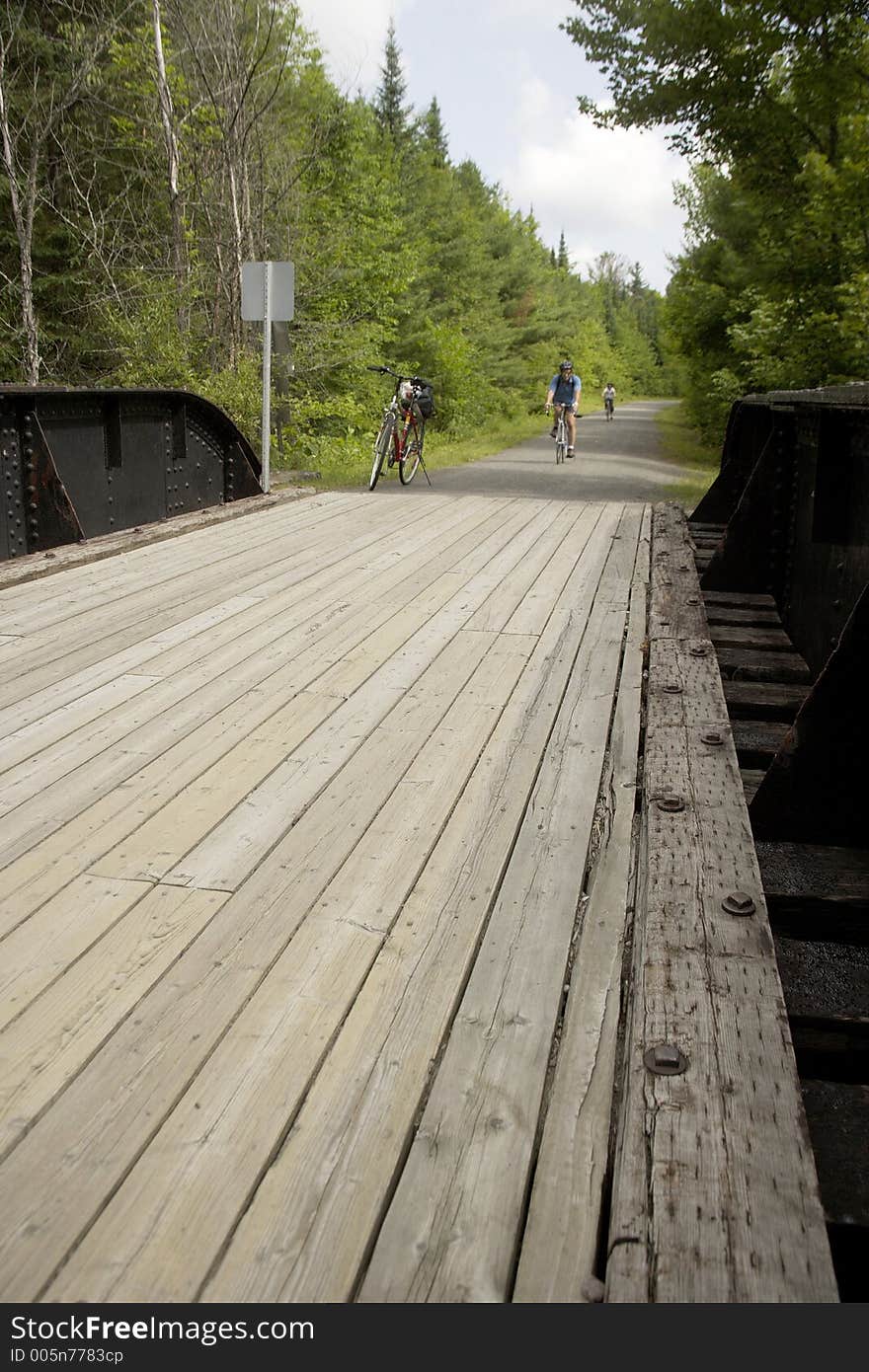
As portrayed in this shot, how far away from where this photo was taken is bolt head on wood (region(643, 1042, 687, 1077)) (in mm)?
1651

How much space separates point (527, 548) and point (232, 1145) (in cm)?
615

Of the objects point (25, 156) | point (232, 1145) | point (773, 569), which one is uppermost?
point (25, 156)

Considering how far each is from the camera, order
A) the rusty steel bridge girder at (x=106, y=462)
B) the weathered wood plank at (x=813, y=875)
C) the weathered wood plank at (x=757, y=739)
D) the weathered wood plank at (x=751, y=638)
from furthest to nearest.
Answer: the rusty steel bridge girder at (x=106, y=462)
the weathered wood plank at (x=751, y=638)
the weathered wood plank at (x=757, y=739)
the weathered wood plank at (x=813, y=875)

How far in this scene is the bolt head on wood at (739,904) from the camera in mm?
2084

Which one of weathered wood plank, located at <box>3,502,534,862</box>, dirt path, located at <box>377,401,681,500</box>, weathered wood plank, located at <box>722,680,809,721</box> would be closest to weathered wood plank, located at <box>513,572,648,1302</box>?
weathered wood plank, located at <box>3,502,534,862</box>

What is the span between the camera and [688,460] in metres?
21.3

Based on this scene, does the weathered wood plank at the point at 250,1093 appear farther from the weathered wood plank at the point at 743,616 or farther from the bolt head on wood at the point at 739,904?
the weathered wood plank at the point at 743,616

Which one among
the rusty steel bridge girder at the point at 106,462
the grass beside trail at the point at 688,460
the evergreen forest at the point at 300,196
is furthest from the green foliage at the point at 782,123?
the rusty steel bridge girder at the point at 106,462

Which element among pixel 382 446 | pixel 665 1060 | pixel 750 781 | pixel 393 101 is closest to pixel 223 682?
pixel 750 781

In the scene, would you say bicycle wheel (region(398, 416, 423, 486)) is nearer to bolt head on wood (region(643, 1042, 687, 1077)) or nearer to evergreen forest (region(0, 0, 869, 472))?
evergreen forest (region(0, 0, 869, 472))

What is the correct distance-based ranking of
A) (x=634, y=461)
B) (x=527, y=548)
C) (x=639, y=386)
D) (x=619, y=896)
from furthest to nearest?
(x=639, y=386), (x=634, y=461), (x=527, y=548), (x=619, y=896)
